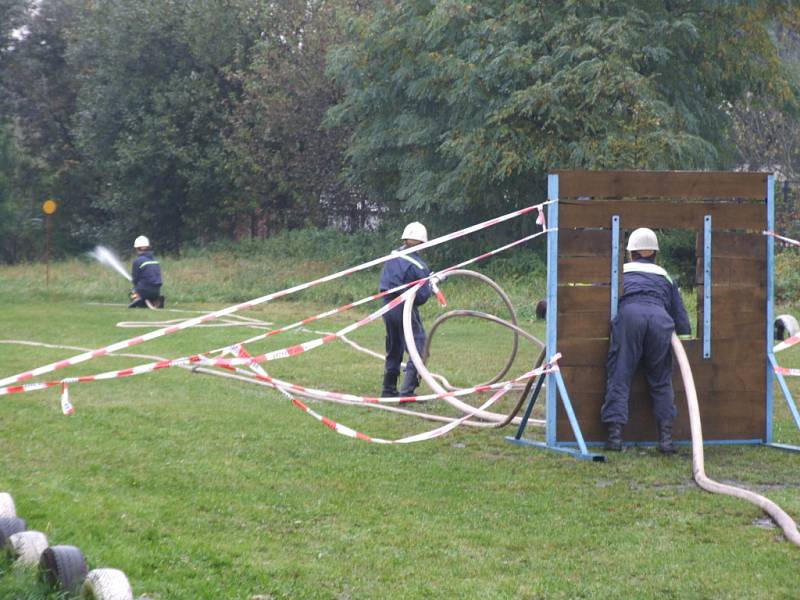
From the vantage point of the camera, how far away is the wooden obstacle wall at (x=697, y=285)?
8375mm

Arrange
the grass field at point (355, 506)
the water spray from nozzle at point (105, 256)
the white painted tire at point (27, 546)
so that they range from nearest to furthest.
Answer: the white painted tire at point (27, 546) → the grass field at point (355, 506) → the water spray from nozzle at point (105, 256)

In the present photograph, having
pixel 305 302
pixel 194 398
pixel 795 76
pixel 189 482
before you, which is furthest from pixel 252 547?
pixel 795 76

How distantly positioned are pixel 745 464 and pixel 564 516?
2.22 metres

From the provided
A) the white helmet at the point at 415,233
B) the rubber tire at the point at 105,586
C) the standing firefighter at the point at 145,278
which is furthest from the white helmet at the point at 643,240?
the standing firefighter at the point at 145,278

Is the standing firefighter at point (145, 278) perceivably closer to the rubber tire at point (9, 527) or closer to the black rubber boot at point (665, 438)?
the black rubber boot at point (665, 438)

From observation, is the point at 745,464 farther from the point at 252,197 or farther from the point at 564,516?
the point at 252,197

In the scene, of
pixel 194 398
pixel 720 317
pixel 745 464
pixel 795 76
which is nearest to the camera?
pixel 745 464

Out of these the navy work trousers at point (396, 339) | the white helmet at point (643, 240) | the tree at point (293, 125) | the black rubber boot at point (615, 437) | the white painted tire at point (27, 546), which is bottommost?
the black rubber boot at point (615, 437)

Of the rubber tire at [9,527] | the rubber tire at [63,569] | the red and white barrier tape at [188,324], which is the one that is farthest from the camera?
the red and white barrier tape at [188,324]

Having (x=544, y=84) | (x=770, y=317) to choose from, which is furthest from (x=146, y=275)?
(x=770, y=317)

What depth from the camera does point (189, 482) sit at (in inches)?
280

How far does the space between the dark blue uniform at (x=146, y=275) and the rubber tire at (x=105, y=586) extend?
57.6 ft

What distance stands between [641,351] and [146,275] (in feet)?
49.6

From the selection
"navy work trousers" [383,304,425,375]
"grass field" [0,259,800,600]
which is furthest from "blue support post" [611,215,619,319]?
"navy work trousers" [383,304,425,375]
